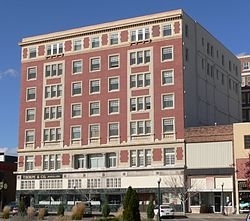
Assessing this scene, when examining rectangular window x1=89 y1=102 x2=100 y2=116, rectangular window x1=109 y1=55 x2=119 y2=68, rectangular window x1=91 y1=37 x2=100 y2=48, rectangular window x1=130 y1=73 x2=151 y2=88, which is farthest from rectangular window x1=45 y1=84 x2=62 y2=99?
rectangular window x1=130 y1=73 x2=151 y2=88

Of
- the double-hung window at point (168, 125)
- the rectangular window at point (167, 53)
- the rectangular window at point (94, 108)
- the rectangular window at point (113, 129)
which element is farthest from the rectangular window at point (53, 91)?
the double-hung window at point (168, 125)

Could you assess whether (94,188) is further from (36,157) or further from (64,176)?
(36,157)

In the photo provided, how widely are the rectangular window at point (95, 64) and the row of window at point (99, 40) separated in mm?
2137

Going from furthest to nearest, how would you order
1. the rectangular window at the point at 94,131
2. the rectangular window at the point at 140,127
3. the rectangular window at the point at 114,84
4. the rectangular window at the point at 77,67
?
the rectangular window at the point at 77,67, the rectangular window at the point at 94,131, the rectangular window at the point at 114,84, the rectangular window at the point at 140,127

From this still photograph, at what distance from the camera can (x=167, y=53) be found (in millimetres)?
75688

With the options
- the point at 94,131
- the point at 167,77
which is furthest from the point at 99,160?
the point at 167,77

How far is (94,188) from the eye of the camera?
78.1 meters

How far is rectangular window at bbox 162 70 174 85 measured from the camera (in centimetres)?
7481

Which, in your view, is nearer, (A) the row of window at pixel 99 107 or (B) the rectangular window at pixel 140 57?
(A) the row of window at pixel 99 107

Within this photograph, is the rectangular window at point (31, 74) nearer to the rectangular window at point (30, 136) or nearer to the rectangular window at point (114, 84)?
the rectangular window at point (30, 136)

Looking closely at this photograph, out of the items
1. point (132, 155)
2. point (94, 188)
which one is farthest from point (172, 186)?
point (94, 188)

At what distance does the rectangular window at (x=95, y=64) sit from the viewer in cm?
8125

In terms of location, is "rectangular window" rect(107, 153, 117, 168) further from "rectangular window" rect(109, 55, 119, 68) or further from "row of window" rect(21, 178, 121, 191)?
"rectangular window" rect(109, 55, 119, 68)

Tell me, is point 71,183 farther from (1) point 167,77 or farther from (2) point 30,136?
(1) point 167,77
